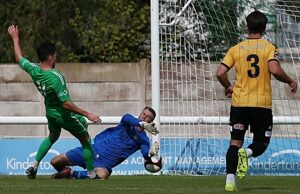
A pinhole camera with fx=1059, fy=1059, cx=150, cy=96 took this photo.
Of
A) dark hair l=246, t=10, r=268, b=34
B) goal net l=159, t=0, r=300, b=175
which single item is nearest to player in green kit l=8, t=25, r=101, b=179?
dark hair l=246, t=10, r=268, b=34

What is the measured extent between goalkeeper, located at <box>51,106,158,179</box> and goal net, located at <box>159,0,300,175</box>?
2.20 meters

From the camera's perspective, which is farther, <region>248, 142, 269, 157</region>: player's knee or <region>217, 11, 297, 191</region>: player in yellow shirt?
<region>248, 142, 269, 157</region>: player's knee

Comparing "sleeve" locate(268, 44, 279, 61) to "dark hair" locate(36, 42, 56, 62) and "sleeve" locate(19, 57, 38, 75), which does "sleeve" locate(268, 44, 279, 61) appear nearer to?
"dark hair" locate(36, 42, 56, 62)

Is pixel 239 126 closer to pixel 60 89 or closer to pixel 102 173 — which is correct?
pixel 60 89

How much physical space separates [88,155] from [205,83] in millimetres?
4723

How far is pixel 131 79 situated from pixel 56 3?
8.02m

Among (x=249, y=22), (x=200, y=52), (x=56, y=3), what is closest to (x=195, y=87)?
(x=200, y=52)

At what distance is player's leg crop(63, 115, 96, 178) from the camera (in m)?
14.3

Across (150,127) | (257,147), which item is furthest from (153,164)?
(257,147)

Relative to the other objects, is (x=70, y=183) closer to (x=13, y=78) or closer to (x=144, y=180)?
(x=144, y=180)

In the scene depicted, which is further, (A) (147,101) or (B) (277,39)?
(A) (147,101)

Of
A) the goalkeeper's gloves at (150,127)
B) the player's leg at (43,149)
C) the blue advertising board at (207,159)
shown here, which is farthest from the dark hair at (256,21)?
the blue advertising board at (207,159)

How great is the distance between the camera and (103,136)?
623 inches

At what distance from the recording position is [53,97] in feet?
46.5
